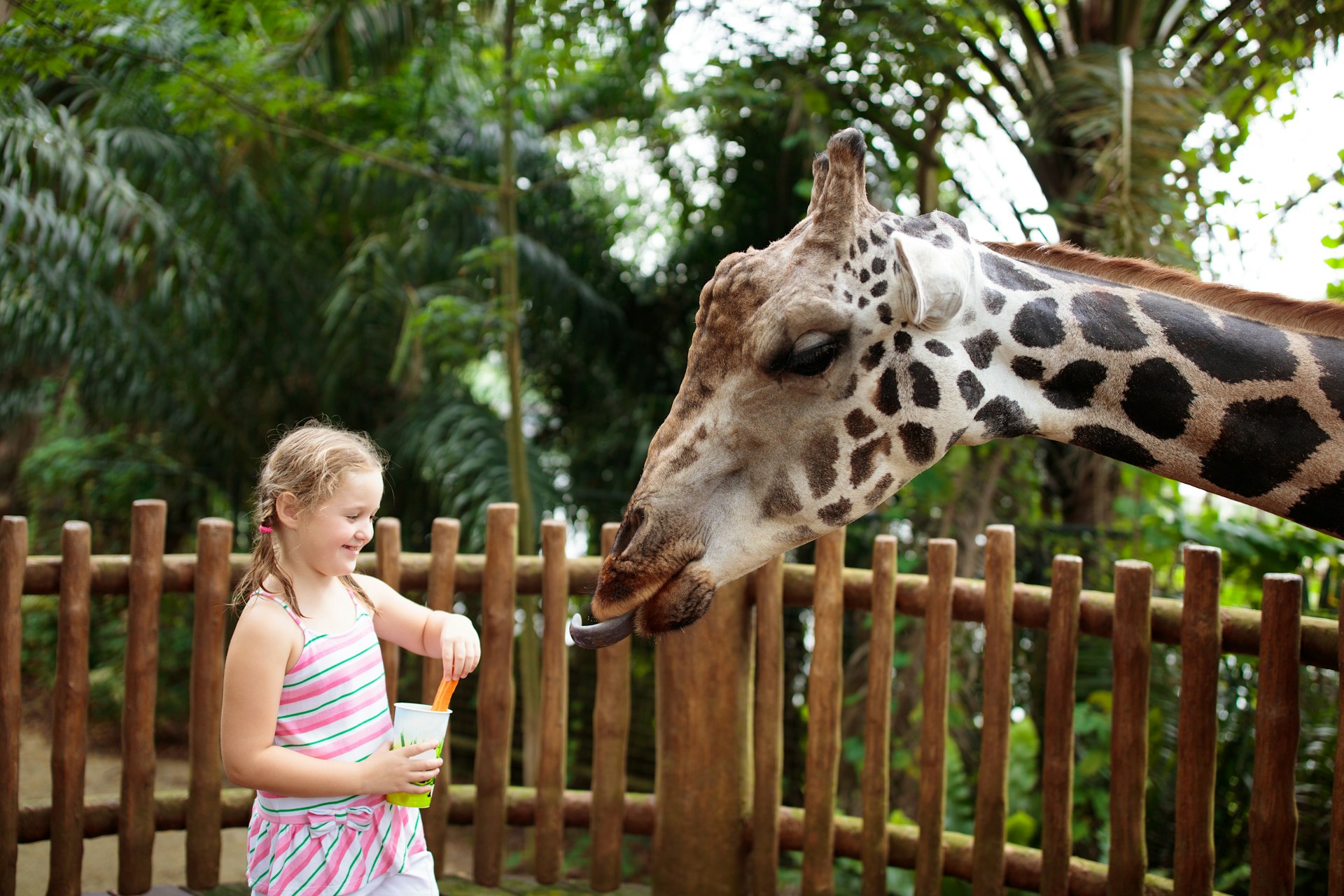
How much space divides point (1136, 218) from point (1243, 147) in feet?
3.32

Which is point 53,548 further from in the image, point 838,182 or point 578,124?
point 838,182

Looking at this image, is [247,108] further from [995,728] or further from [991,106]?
[995,728]

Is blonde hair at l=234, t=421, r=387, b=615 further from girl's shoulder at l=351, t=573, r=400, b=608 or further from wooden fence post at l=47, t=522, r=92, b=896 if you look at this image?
wooden fence post at l=47, t=522, r=92, b=896

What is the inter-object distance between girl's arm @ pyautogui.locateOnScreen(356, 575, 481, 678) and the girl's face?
23cm

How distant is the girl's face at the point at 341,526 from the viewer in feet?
5.43

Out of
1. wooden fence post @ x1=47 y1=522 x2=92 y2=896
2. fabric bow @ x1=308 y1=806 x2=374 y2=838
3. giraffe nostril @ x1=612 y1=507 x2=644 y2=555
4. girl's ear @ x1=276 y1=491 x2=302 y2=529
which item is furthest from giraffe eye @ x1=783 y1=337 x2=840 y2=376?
wooden fence post @ x1=47 y1=522 x2=92 y2=896

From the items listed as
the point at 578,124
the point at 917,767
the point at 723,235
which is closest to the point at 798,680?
the point at 917,767

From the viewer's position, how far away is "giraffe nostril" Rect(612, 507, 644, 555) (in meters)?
1.62

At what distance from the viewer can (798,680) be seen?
4875 millimetres

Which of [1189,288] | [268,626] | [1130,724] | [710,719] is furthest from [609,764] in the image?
[1189,288]

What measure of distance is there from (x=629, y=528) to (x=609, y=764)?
1.58 m

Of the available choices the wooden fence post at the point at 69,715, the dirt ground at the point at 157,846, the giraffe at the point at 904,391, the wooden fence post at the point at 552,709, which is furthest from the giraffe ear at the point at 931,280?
the wooden fence post at the point at 69,715

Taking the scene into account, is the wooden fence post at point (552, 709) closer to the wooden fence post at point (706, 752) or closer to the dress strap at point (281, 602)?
the wooden fence post at point (706, 752)

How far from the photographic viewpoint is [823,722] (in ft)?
9.29
